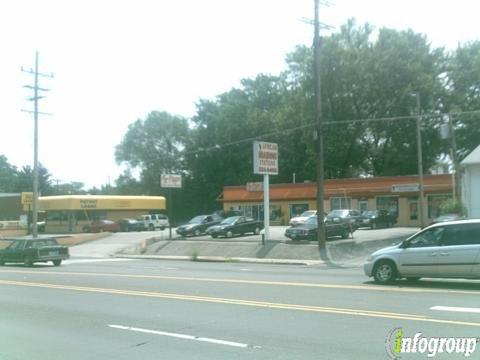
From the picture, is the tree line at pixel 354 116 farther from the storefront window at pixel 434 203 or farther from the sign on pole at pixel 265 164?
the sign on pole at pixel 265 164

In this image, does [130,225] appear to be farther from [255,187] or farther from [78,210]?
[255,187]

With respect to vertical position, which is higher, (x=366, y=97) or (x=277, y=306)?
(x=366, y=97)

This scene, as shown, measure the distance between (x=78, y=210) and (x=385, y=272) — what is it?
5023 cm

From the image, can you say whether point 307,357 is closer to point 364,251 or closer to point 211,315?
point 211,315

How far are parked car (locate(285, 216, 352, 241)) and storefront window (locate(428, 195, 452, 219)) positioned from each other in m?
18.8

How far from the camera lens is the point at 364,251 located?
30.2 meters

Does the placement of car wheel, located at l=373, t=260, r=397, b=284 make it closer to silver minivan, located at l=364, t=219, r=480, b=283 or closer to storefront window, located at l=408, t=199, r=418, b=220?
silver minivan, located at l=364, t=219, r=480, b=283

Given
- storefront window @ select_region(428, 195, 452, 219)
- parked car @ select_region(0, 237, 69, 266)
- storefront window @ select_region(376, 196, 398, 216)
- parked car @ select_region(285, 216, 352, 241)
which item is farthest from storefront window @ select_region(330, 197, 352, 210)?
parked car @ select_region(0, 237, 69, 266)

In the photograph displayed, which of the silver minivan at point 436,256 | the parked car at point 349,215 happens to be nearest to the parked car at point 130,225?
the parked car at point 349,215

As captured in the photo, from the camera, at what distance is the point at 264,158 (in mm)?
34438

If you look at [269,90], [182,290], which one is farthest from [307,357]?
[269,90]

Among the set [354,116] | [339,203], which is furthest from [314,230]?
[354,116]

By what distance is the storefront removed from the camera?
60.8 m

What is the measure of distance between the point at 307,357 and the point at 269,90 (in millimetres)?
82424
